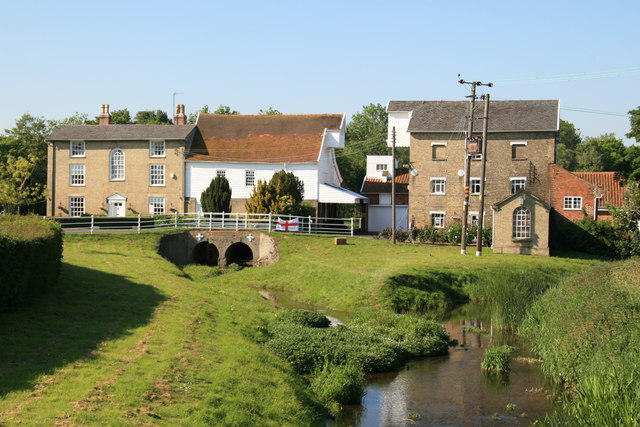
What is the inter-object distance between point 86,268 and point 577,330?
17631mm

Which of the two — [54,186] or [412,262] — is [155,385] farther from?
[54,186]

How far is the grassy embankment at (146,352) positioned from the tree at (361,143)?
174ft

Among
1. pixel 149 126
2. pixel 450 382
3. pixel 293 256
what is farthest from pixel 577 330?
pixel 149 126

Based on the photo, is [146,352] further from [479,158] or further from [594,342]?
[479,158]

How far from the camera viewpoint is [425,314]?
28328 millimetres

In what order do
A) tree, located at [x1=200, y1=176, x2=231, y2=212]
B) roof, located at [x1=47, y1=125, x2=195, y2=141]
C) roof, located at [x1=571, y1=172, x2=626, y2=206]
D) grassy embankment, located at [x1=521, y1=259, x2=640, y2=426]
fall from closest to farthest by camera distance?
grassy embankment, located at [x1=521, y1=259, x2=640, y2=426], tree, located at [x1=200, y1=176, x2=231, y2=212], roof, located at [x1=571, y1=172, x2=626, y2=206], roof, located at [x1=47, y1=125, x2=195, y2=141]

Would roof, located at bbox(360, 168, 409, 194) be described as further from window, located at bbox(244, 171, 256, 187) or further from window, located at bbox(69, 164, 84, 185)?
window, located at bbox(69, 164, 84, 185)

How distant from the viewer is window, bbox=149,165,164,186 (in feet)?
173

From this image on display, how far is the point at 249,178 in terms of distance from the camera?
51.9 metres

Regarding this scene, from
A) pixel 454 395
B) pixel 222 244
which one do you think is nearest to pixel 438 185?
pixel 222 244

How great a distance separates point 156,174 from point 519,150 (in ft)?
86.2

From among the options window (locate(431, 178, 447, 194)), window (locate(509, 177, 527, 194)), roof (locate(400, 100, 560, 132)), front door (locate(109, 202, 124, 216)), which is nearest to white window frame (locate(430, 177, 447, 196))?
window (locate(431, 178, 447, 194))

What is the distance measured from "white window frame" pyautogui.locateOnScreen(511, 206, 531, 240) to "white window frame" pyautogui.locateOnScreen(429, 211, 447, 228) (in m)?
9.48

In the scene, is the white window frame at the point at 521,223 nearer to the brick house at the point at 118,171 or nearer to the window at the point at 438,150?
the window at the point at 438,150
